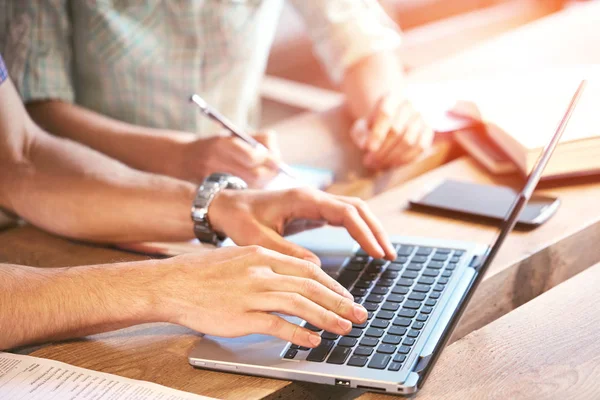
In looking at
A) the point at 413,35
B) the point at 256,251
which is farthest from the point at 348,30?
the point at 413,35

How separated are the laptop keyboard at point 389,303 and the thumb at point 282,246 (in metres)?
0.05

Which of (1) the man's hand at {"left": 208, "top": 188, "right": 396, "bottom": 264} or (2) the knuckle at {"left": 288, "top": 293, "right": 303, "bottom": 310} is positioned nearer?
(2) the knuckle at {"left": 288, "top": 293, "right": 303, "bottom": 310}

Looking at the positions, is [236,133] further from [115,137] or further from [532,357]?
[532,357]

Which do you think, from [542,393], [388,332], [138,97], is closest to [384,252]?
[388,332]

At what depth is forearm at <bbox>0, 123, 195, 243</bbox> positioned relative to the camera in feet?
3.69

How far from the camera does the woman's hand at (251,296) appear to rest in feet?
2.69

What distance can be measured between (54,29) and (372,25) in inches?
25.8

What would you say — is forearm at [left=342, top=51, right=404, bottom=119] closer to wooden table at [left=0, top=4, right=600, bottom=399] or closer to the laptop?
wooden table at [left=0, top=4, right=600, bottom=399]

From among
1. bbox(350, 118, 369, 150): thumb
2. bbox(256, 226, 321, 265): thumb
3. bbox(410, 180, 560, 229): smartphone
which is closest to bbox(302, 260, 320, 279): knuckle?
bbox(256, 226, 321, 265): thumb

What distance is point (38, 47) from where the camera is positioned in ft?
4.75

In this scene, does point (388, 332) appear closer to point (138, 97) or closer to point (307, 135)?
point (307, 135)

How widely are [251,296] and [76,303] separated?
20 cm

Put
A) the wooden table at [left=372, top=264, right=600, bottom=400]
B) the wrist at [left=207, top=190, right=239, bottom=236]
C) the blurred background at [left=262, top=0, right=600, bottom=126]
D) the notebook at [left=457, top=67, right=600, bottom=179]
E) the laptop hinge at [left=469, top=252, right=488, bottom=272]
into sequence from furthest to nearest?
the blurred background at [left=262, top=0, right=600, bottom=126]
the notebook at [left=457, top=67, right=600, bottom=179]
the wrist at [left=207, top=190, right=239, bottom=236]
the laptop hinge at [left=469, top=252, right=488, bottom=272]
the wooden table at [left=372, top=264, right=600, bottom=400]

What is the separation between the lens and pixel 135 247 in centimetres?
111
